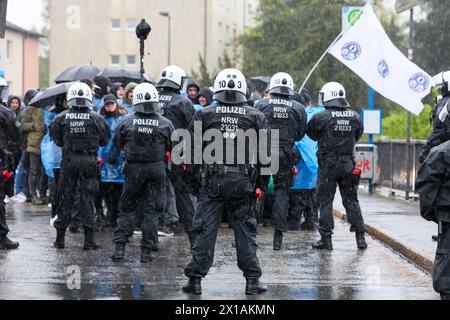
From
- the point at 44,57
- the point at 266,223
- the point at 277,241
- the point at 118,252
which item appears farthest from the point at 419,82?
the point at 44,57

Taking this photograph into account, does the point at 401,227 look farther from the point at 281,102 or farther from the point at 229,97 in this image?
the point at 229,97

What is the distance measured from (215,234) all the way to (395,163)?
41.5ft

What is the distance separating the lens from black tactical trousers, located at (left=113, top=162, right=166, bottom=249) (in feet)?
36.8

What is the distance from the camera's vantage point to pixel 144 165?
1122 cm

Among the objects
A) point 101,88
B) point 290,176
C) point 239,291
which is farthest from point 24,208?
point 239,291

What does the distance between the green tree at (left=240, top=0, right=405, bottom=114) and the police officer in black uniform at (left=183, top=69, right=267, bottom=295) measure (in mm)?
52651

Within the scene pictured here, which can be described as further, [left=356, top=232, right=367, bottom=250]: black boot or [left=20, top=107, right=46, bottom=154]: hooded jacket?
[left=20, top=107, right=46, bottom=154]: hooded jacket

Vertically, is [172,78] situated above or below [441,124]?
above

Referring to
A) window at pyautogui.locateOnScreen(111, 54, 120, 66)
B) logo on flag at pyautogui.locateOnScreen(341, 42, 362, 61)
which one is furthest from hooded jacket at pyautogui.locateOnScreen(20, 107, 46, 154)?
window at pyautogui.locateOnScreen(111, 54, 120, 66)

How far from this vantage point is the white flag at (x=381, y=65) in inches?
676

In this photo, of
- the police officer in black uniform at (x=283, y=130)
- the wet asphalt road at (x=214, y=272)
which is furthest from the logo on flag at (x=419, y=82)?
the police officer in black uniform at (x=283, y=130)

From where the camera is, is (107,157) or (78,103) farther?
(107,157)

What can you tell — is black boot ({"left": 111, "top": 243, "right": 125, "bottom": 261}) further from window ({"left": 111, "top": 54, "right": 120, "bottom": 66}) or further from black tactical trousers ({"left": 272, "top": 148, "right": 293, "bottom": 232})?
window ({"left": 111, "top": 54, "right": 120, "bottom": 66})

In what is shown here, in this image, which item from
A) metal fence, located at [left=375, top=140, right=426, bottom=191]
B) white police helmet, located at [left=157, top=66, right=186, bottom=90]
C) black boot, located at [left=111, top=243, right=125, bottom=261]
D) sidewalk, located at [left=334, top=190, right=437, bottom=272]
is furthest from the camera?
metal fence, located at [left=375, top=140, right=426, bottom=191]
